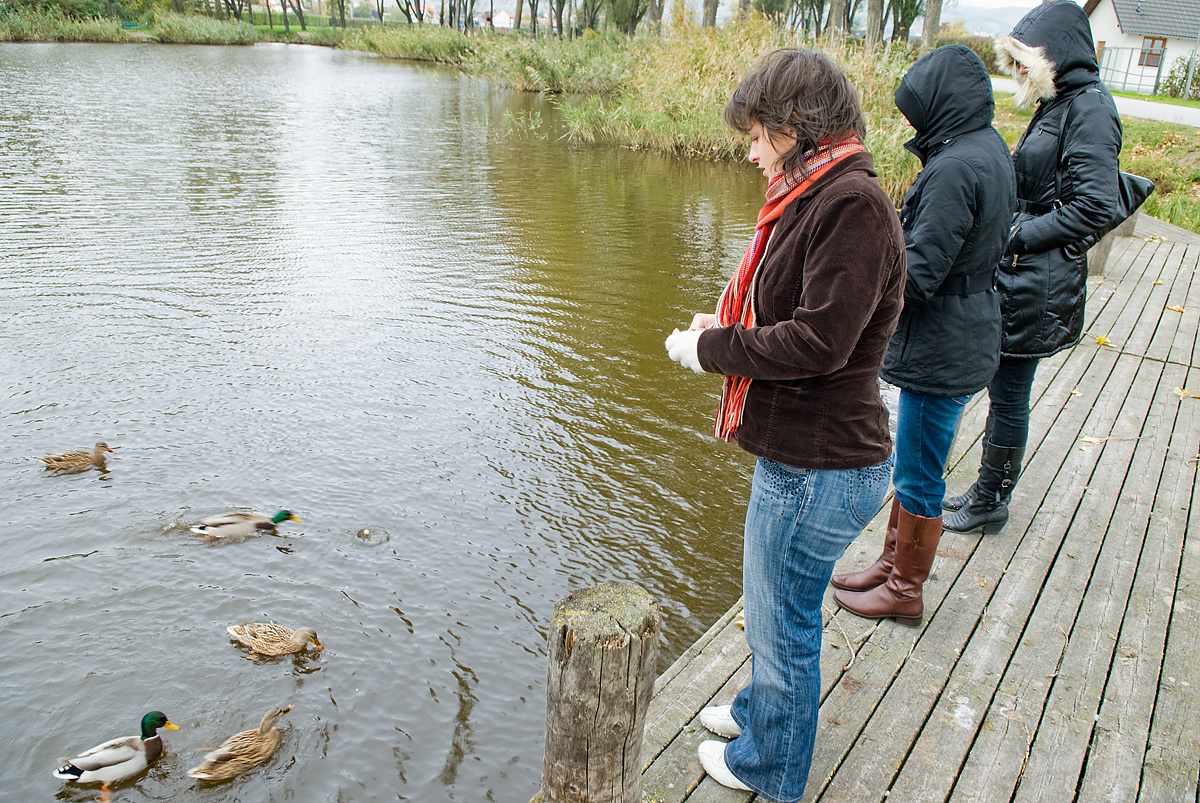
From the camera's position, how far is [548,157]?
16000 millimetres

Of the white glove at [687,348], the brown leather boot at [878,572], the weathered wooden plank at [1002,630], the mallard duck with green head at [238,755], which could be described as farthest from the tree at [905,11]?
the mallard duck with green head at [238,755]

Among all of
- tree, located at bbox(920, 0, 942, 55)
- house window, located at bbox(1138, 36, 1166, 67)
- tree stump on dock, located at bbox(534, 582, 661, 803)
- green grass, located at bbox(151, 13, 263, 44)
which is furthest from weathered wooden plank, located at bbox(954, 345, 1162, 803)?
green grass, located at bbox(151, 13, 263, 44)

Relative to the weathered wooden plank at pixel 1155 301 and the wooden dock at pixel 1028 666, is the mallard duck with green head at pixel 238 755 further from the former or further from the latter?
the weathered wooden plank at pixel 1155 301

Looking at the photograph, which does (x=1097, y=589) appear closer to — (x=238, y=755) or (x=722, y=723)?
(x=722, y=723)

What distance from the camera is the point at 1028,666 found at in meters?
2.92

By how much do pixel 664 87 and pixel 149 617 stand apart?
48.5 feet

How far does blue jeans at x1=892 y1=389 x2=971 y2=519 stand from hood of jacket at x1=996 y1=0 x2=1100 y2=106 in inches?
55.4

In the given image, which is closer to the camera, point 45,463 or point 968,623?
point 968,623

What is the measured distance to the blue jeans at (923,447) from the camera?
9.46 feet

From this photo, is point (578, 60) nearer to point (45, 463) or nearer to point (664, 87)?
point (664, 87)

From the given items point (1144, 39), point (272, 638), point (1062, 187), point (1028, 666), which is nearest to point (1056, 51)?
point (1062, 187)

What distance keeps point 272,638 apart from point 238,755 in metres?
0.64

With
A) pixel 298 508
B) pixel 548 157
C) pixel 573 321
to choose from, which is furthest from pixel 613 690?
pixel 548 157

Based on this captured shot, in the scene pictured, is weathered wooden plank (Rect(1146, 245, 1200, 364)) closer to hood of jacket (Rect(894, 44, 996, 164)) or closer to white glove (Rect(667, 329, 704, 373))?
hood of jacket (Rect(894, 44, 996, 164))
